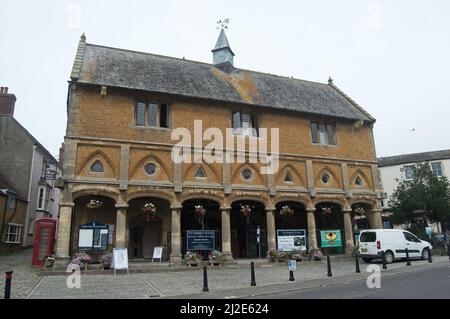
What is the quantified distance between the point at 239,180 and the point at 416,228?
16.1 meters

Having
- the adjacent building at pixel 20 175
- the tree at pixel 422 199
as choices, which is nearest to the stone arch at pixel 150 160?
the adjacent building at pixel 20 175

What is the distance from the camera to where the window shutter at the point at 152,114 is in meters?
20.7

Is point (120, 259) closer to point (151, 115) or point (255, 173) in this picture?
point (151, 115)

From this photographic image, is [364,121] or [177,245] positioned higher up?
[364,121]

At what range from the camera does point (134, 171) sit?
1958 centimetres

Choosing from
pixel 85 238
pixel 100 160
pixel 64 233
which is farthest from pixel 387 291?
pixel 100 160

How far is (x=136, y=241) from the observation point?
69.7ft

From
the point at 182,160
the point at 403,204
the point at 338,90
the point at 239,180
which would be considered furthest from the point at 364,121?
the point at 182,160

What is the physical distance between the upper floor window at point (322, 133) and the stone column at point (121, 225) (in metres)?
13.2

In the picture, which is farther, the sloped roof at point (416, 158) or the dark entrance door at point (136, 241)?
the sloped roof at point (416, 158)

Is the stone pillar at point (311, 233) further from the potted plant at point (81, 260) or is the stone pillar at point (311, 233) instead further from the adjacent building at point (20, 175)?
the adjacent building at point (20, 175)

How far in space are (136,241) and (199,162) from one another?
19.1 ft

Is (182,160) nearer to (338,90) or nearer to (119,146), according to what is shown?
(119,146)

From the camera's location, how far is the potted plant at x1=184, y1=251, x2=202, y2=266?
18625 millimetres
